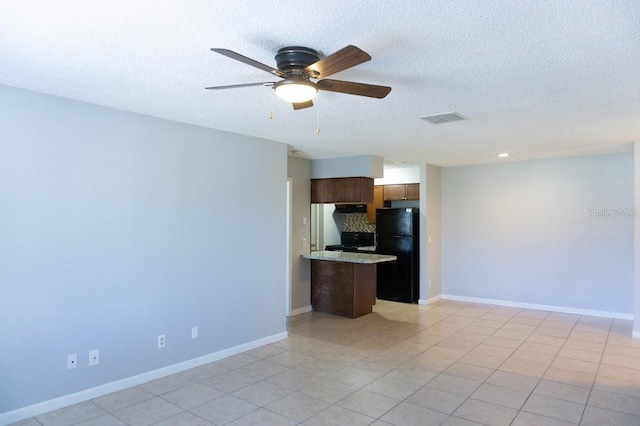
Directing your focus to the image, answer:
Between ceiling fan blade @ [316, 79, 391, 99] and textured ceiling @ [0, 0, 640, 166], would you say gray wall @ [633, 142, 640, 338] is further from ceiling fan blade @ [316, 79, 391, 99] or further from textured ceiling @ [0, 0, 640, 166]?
ceiling fan blade @ [316, 79, 391, 99]

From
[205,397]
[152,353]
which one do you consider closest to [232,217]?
[152,353]

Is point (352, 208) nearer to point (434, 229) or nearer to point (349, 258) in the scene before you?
point (434, 229)

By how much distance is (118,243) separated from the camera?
347cm

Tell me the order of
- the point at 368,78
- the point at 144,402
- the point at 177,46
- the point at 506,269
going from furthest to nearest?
the point at 506,269 < the point at 144,402 < the point at 368,78 < the point at 177,46

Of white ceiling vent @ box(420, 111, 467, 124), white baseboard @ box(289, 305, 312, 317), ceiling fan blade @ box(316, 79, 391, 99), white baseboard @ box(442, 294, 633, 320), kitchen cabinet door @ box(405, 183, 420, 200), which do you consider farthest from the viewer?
kitchen cabinet door @ box(405, 183, 420, 200)

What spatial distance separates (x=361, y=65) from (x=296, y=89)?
486mm

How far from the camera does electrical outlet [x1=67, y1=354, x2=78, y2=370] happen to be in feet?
10.4

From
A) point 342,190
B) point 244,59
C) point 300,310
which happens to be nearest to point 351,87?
point 244,59

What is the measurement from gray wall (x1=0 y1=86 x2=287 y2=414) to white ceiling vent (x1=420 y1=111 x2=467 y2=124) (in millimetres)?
1945

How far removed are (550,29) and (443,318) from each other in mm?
4824

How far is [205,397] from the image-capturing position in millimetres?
3359

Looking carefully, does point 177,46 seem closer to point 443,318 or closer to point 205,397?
point 205,397

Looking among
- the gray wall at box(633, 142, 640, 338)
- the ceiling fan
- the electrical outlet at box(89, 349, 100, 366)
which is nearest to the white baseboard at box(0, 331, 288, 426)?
the electrical outlet at box(89, 349, 100, 366)

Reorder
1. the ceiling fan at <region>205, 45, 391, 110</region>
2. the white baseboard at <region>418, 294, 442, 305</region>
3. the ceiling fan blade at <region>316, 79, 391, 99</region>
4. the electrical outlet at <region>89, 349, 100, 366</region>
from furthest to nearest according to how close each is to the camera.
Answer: the white baseboard at <region>418, 294, 442, 305</region> < the electrical outlet at <region>89, 349, 100, 366</region> < the ceiling fan blade at <region>316, 79, 391, 99</region> < the ceiling fan at <region>205, 45, 391, 110</region>
